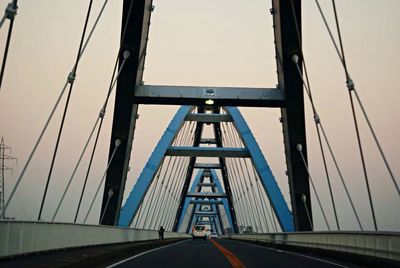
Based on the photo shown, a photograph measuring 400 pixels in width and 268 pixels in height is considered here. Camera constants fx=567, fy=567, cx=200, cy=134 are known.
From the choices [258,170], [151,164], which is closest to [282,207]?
[258,170]

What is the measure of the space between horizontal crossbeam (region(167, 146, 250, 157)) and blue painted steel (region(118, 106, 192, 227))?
1.08 metres

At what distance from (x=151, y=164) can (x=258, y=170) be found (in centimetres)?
688

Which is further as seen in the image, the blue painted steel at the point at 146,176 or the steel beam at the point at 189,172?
the steel beam at the point at 189,172

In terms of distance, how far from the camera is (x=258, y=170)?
1437 inches

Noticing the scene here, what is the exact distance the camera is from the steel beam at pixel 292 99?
2120cm

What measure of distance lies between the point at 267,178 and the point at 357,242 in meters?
21.3

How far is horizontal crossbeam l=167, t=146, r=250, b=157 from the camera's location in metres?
36.4

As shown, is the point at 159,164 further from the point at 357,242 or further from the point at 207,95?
the point at 357,242

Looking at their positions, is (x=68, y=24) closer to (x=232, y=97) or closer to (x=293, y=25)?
(x=232, y=97)

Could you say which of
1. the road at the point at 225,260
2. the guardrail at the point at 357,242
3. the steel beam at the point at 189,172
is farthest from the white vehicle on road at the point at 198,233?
the road at the point at 225,260

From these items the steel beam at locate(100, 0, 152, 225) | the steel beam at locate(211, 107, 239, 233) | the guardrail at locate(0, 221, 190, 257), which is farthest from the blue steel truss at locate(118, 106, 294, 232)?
the guardrail at locate(0, 221, 190, 257)

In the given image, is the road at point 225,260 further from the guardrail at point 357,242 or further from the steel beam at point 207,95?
the steel beam at point 207,95

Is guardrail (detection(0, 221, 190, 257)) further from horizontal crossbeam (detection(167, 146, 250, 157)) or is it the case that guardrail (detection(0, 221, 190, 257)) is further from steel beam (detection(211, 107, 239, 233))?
steel beam (detection(211, 107, 239, 233))

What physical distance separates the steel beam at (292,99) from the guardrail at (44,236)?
926cm
